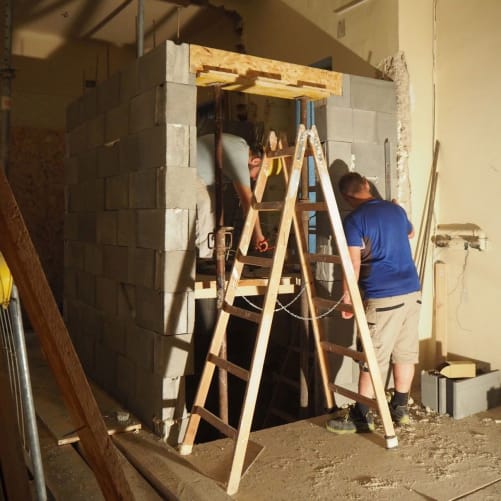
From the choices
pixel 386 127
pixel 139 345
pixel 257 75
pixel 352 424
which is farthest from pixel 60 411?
pixel 386 127

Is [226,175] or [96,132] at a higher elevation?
[96,132]

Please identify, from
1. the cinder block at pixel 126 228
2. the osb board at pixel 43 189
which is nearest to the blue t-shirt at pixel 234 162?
the cinder block at pixel 126 228

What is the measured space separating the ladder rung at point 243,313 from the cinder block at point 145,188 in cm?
71

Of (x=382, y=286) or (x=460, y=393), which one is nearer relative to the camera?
(x=382, y=286)

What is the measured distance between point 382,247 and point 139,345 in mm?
1527

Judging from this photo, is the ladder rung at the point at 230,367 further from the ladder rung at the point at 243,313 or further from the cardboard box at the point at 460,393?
the cardboard box at the point at 460,393

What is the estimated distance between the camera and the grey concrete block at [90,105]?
155 inches

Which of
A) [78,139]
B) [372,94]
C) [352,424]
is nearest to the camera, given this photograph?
[352,424]

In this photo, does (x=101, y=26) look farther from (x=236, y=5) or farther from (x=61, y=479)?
(x=61, y=479)

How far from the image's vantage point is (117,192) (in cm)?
365

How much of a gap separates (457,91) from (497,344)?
68.2 inches

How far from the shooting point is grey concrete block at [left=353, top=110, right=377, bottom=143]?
367 cm

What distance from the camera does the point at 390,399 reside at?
11.8 ft

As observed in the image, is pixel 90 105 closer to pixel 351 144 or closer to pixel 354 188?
pixel 351 144
